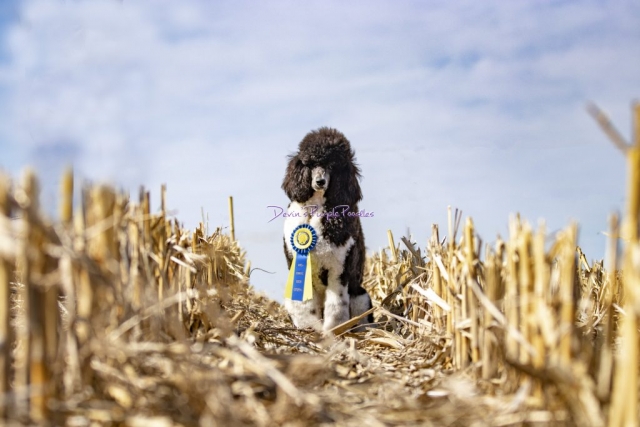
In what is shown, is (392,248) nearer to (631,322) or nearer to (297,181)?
(297,181)

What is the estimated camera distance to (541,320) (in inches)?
102

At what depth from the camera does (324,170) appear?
580 cm

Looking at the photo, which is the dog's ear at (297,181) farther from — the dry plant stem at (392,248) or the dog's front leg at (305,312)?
the dry plant stem at (392,248)

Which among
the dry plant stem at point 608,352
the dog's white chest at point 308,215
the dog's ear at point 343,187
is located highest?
the dog's ear at point 343,187

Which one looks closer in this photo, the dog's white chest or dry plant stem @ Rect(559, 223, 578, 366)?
dry plant stem @ Rect(559, 223, 578, 366)

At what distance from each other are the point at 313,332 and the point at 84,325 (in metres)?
3.26

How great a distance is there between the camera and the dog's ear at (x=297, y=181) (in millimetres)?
5801

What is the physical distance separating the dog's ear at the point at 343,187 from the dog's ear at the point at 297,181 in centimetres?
20

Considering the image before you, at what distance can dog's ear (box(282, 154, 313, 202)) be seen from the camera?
5.80m

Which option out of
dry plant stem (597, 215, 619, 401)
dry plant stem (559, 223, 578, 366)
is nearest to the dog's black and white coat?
dry plant stem (597, 215, 619, 401)

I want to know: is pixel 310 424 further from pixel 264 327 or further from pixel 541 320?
pixel 264 327

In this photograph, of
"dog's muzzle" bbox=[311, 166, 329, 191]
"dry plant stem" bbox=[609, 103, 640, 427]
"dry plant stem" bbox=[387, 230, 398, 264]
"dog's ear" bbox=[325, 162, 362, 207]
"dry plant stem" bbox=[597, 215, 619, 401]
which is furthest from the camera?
"dry plant stem" bbox=[387, 230, 398, 264]

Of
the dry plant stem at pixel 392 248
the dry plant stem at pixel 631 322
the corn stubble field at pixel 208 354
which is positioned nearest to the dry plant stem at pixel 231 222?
the dry plant stem at pixel 392 248

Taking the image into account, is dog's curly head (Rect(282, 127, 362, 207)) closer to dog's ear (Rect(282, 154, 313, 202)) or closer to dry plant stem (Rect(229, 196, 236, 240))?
dog's ear (Rect(282, 154, 313, 202))
